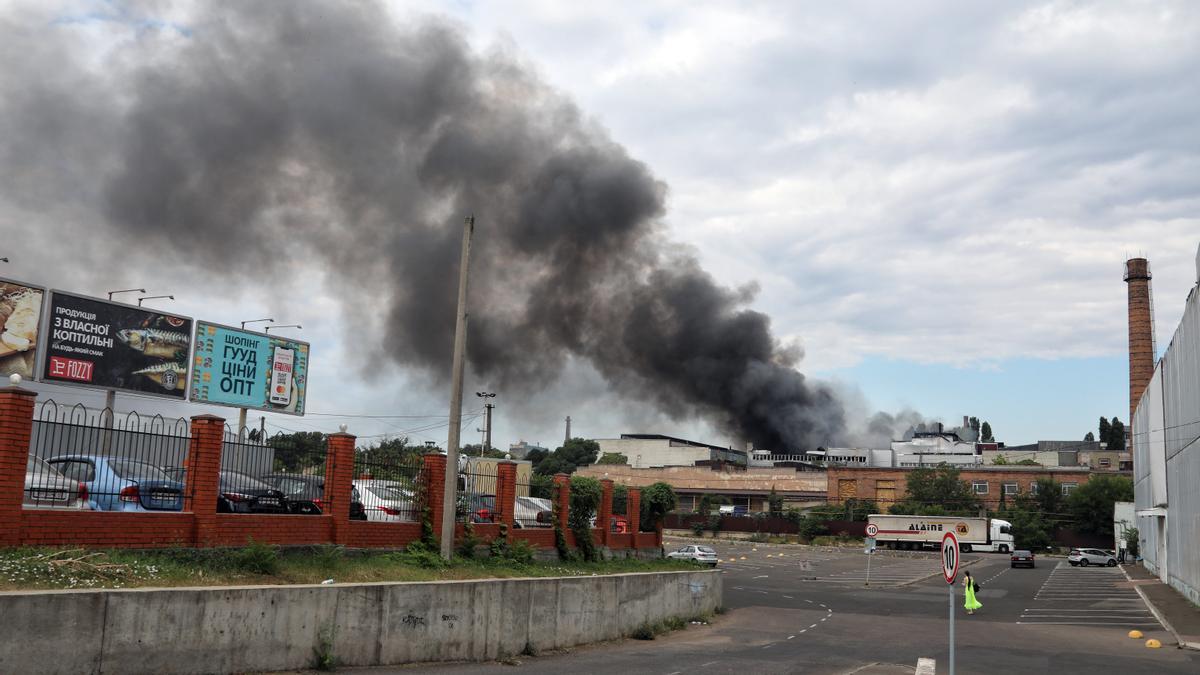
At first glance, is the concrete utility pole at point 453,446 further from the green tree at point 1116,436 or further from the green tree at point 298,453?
the green tree at point 1116,436

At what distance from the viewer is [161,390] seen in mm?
29062

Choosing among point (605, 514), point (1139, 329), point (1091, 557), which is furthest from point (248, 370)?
point (1139, 329)

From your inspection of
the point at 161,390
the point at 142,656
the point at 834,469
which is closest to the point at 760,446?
the point at 834,469

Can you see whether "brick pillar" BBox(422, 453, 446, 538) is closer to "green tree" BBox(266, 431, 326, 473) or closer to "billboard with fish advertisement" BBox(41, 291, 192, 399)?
"green tree" BBox(266, 431, 326, 473)

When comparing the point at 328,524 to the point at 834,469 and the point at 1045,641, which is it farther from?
the point at 834,469

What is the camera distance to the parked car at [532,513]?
24.8 meters

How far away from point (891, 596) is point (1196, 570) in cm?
932

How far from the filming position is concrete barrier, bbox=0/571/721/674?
10.1m

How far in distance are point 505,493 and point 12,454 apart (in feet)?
38.4

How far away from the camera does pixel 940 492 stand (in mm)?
78000

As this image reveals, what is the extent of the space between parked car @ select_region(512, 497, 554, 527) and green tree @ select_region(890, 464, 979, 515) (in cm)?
5688

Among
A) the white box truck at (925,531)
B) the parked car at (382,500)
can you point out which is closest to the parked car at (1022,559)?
the white box truck at (925,531)

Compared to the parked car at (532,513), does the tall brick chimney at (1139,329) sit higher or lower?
higher

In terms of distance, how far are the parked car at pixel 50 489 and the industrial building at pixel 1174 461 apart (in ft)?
91.1
